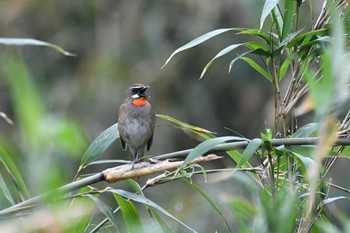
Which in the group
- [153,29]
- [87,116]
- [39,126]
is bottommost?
[87,116]

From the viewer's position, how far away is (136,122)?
436 cm

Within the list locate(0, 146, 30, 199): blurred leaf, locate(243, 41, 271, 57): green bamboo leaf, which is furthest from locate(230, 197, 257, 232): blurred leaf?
locate(243, 41, 271, 57): green bamboo leaf

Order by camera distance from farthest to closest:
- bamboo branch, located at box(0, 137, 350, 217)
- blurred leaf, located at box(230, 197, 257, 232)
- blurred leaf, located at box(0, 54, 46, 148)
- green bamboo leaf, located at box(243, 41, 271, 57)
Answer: green bamboo leaf, located at box(243, 41, 271, 57)
bamboo branch, located at box(0, 137, 350, 217)
blurred leaf, located at box(230, 197, 257, 232)
blurred leaf, located at box(0, 54, 46, 148)

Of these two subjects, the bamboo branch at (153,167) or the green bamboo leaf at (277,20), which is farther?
the green bamboo leaf at (277,20)

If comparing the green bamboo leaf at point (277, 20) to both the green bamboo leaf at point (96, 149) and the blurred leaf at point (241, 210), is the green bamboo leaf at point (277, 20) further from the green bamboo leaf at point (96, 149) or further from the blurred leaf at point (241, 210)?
the blurred leaf at point (241, 210)

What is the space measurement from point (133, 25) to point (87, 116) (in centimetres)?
121

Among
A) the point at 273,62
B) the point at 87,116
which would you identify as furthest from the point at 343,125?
the point at 87,116

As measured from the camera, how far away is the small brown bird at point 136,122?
436 cm

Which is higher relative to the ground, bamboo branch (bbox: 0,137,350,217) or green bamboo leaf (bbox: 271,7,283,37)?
green bamboo leaf (bbox: 271,7,283,37)

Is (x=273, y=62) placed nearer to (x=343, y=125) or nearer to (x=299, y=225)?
(x=343, y=125)

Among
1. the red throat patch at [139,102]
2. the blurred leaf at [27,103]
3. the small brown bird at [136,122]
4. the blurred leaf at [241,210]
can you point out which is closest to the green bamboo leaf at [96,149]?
the blurred leaf at [241,210]

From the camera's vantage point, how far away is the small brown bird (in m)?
4.36

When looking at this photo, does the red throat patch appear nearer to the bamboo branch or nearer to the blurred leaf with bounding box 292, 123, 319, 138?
the bamboo branch

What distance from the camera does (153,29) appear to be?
343 inches
